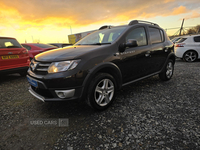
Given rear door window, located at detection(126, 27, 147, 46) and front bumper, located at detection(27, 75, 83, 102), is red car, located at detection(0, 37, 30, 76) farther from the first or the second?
rear door window, located at detection(126, 27, 147, 46)

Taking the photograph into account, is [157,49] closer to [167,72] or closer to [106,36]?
[167,72]

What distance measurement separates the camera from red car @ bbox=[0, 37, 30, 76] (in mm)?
3953

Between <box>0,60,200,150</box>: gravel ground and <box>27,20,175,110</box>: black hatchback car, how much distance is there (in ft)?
1.30

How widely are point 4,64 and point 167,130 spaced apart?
4.70 m

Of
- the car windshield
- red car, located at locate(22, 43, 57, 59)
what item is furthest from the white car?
red car, located at locate(22, 43, 57, 59)

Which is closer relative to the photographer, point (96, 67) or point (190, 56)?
point (96, 67)

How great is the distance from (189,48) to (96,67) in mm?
7364

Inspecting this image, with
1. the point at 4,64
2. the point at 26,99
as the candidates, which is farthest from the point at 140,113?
the point at 4,64

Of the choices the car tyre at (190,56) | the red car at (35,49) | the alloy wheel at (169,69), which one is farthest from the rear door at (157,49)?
the car tyre at (190,56)

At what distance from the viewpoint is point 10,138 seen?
1773 mm

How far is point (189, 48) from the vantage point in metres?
7.12

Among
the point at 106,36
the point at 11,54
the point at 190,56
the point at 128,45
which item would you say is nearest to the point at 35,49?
the point at 11,54

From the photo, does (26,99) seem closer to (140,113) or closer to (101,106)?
(101,106)

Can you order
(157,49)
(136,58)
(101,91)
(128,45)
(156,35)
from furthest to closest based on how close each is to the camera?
(156,35) → (157,49) → (136,58) → (128,45) → (101,91)
